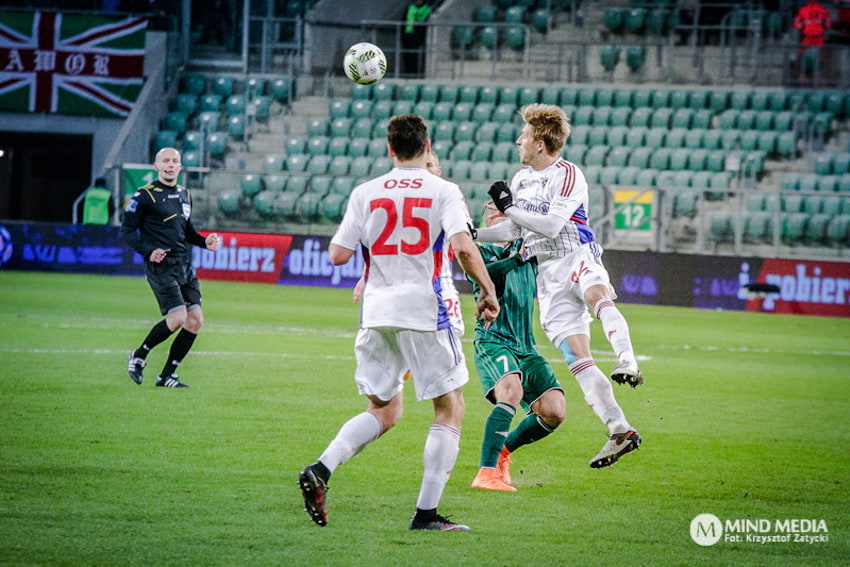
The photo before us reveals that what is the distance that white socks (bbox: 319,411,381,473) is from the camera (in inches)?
235

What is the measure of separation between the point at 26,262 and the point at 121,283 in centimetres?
318

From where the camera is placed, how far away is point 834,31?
26.5 m

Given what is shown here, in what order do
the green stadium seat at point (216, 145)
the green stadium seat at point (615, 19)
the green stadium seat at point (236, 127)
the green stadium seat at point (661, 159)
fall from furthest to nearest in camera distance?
1. the green stadium seat at point (236, 127)
2. the green stadium seat at point (216, 145)
3. the green stadium seat at point (615, 19)
4. the green stadium seat at point (661, 159)

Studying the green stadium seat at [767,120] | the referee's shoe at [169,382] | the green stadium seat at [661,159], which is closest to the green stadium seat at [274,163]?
the green stadium seat at [661,159]

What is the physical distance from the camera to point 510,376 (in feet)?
23.5

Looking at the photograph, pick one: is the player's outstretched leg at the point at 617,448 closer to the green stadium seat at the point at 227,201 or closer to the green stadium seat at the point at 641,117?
the green stadium seat at the point at 227,201

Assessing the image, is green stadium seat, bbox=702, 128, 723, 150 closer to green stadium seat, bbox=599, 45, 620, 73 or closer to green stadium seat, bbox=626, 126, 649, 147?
green stadium seat, bbox=626, 126, 649, 147

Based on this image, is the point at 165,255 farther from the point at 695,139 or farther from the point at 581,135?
the point at 695,139

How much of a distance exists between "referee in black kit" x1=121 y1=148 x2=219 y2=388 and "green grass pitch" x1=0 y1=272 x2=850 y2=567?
1.49ft

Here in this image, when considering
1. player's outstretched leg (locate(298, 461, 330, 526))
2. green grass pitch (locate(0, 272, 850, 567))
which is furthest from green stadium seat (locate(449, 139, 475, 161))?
player's outstretched leg (locate(298, 461, 330, 526))

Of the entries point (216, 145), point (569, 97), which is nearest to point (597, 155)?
point (569, 97)

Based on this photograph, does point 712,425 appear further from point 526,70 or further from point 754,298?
point 526,70

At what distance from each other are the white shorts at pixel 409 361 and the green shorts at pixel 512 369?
1101 mm

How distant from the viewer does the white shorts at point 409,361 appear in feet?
19.6
